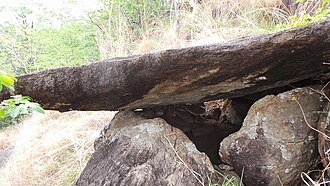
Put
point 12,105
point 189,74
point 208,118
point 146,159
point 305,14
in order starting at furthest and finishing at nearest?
point 305,14 → point 208,118 → point 146,159 → point 189,74 → point 12,105

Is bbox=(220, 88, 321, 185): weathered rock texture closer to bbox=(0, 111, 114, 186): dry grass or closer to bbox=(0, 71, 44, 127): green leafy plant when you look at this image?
bbox=(0, 71, 44, 127): green leafy plant

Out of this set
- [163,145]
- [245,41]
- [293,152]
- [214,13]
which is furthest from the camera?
[214,13]

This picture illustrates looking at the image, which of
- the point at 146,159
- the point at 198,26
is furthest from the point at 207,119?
the point at 198,26

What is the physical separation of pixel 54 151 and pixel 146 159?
94.7 inches

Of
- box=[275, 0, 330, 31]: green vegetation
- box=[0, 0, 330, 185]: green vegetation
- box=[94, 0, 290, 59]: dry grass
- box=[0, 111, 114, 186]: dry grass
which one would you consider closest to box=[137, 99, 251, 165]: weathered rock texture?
box=[0, 0, 330, 185]: green vegetation

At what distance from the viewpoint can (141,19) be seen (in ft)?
21.6

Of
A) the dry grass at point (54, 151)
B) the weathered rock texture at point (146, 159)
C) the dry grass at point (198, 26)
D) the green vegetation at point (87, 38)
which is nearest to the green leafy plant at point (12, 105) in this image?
the green vegetation at point (87, 38)

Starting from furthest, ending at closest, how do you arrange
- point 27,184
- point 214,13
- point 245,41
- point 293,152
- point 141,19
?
point 141,19
point 214,13
point 27,184
point 293,152
point 245,41

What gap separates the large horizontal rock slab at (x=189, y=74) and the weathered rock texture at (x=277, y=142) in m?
0.13

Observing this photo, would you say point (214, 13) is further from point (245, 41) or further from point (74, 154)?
point (245, 41)

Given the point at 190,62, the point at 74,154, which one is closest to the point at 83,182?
the point at 190,62

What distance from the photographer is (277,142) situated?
1.87 meters

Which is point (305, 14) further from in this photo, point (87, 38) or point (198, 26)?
point (87, 38)

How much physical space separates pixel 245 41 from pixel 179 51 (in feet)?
1.07
